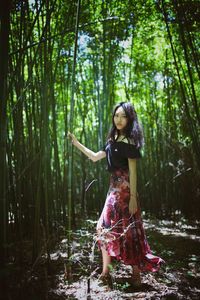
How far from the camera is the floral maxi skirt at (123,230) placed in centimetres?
166

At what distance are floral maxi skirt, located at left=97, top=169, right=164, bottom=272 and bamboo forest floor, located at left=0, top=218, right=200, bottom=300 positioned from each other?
118 mm

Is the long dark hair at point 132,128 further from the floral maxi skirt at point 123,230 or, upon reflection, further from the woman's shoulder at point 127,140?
the floral maxi skirt at point 123,230

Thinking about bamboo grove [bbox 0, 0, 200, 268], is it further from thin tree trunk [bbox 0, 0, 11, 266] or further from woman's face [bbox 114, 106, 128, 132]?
woman's face [bbox 114, 106, 128, 132]

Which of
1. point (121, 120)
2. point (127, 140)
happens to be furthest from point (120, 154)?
point (121, 120)

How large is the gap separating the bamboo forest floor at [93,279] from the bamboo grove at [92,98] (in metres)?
0.20

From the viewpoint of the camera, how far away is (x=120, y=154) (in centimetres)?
174

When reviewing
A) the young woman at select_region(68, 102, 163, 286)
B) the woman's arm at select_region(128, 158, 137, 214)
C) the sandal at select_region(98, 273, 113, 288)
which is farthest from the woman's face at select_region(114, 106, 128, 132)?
the sandal at select_region(98, 273, 113, 288)

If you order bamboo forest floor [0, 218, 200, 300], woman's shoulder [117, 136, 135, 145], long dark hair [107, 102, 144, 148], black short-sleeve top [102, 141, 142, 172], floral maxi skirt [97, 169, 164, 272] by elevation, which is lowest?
bamboo forest floor [0, 218, 200, 300]

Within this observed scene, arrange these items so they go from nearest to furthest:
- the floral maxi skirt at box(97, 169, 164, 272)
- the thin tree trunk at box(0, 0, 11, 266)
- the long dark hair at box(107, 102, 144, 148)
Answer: the thin tree trunk at box(0, 0, 11, 266), the floral maxi skirt at box(97, 169, 164, 272), the long dark hair at box(107, 102, 144, 148)

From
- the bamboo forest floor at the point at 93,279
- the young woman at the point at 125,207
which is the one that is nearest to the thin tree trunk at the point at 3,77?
the bamboo forest floor at the point at 93,279

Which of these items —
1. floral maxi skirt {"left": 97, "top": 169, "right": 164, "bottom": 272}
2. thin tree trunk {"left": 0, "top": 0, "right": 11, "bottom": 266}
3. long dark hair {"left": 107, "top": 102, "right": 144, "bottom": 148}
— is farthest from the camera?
long dark hair {"left": 107, "top": 102, "right": 144, "bottom": 148}

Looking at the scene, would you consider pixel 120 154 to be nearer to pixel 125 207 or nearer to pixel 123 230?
pixel 125 207

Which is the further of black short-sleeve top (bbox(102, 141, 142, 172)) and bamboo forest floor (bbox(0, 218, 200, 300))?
black short-sleeve top (bbox(102, 141, 142, 172))

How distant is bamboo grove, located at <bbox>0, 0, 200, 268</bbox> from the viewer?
5.92 feet
